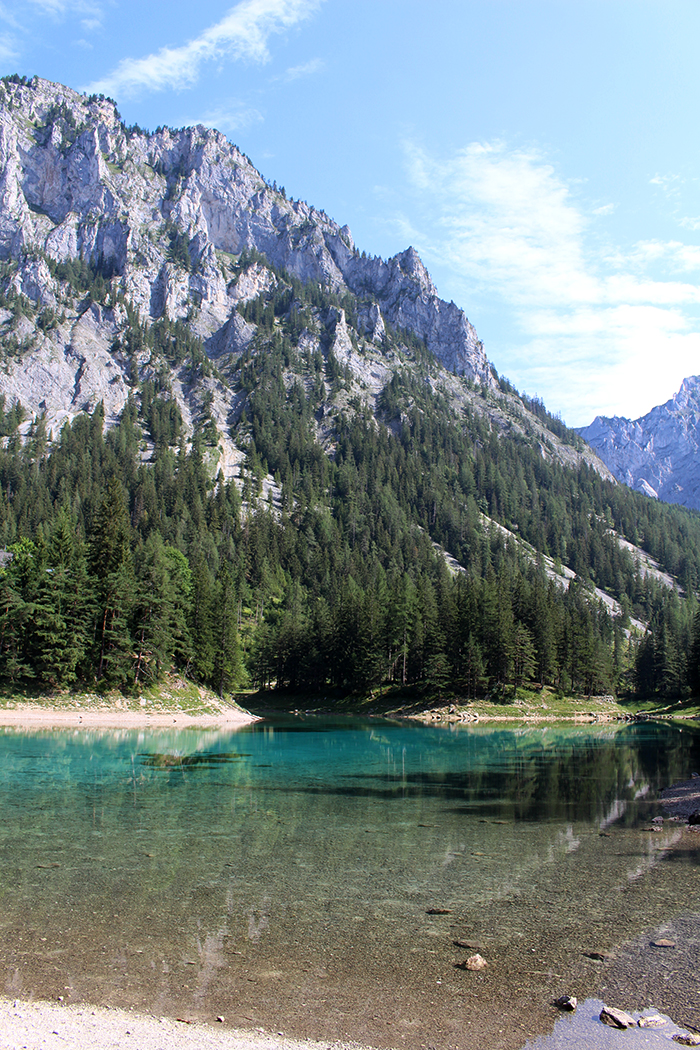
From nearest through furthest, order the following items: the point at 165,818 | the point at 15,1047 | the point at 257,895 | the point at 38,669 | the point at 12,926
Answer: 1. the point at 15,1047
2. the point at 12,926
3. the point at 257,895
4. the point at 165,818
5. the point at 38,669

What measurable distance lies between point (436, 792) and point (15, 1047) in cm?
2378

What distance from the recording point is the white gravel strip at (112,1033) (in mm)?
8305

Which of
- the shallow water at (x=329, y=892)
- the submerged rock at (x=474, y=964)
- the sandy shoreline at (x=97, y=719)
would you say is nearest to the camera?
the shallow water at (x=329, y=892)

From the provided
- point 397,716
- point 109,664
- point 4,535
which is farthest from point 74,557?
point 4,535

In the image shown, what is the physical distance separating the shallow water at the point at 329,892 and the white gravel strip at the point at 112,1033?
13.2 inches

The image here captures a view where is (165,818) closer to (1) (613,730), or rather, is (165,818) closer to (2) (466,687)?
(1) (613,730)

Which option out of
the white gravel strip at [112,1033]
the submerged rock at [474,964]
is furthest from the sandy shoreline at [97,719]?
the submerged rock at [474,964]

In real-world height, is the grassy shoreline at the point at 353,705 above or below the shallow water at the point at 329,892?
below

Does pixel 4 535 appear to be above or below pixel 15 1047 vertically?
above

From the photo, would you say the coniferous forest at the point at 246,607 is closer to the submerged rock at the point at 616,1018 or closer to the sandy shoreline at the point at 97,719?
the sandy shoreline at the point at 97,719

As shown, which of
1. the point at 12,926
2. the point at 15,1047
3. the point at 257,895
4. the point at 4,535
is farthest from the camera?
the point at 4,535

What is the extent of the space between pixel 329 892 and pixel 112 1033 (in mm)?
6927

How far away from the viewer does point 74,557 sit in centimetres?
7319

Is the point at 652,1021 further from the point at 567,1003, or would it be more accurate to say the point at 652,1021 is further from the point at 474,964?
the point at 474,964
